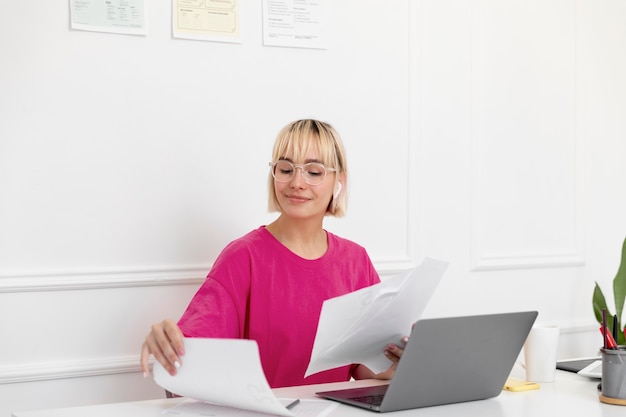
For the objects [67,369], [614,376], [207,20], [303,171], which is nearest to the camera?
[614,376]

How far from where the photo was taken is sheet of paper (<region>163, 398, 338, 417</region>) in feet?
5.10

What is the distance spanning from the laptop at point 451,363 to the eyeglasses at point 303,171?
55 centimetres

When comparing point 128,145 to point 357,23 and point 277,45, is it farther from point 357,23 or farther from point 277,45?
point 357,23

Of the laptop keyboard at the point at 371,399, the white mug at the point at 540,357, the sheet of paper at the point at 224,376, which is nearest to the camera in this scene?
the sheet of paper at the point at 224,376

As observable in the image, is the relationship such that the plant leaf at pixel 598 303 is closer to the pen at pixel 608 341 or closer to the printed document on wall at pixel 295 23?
the pen at pixel 608 341

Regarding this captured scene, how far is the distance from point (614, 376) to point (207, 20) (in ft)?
4.45

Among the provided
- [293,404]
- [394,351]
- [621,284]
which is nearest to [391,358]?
[394,351]

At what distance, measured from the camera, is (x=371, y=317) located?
5.44ft

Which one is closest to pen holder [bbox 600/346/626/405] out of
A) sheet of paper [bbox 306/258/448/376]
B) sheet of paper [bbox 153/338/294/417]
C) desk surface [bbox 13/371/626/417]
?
desk surface [bbox 13/371/626/417]

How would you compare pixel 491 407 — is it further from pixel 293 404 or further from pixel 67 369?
pixel 67 369

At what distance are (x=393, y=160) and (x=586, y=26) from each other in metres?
0.90

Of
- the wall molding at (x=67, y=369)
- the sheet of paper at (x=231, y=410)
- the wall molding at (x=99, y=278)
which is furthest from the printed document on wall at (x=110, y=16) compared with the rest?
the sheet of paper at (x=231, y=410)

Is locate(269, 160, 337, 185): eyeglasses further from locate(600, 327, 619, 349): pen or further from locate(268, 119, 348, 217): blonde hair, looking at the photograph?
locate(600, 327, 619, 349): pen

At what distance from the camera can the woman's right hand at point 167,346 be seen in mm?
1540
